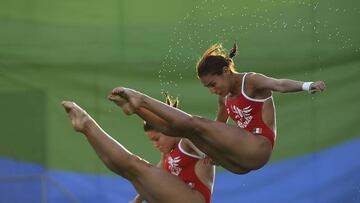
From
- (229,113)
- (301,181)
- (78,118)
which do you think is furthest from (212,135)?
(301,181)

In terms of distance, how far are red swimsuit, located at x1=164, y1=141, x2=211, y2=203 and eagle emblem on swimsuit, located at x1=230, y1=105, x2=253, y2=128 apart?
29cm

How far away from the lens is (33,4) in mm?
4637

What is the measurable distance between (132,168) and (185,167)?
38 cm

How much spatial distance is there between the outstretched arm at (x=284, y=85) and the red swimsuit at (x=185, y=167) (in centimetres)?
52

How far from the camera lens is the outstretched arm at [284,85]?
3.25 meters

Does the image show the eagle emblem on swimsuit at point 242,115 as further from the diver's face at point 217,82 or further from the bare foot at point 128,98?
the bare foot at point 128,98

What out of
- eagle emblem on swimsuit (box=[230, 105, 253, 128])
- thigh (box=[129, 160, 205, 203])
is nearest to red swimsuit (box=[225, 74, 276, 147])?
eagle emblem on swimsuit (box=[230, 105, 253, 128])

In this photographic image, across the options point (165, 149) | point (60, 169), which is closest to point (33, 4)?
point (60, 169)

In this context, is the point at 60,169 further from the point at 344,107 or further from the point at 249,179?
the point at 344,107

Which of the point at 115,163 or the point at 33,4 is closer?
the point at 115,163

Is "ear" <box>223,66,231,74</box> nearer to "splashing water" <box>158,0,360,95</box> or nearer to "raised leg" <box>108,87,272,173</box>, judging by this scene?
"raised leg" <box>108,87,272,173</box>

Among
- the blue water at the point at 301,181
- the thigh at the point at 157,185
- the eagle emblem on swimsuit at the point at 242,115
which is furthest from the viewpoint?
the blue water at the point at 301,181

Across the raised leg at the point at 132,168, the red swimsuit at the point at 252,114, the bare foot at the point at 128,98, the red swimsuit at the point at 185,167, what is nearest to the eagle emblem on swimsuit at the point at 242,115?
the red swimsuit at the point at 252,114

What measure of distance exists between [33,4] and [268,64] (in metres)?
1.52
